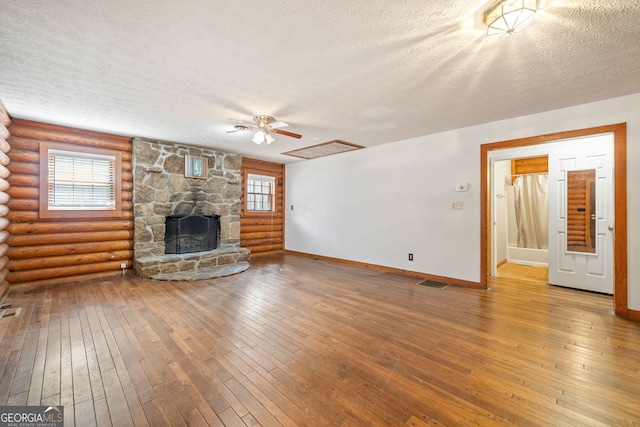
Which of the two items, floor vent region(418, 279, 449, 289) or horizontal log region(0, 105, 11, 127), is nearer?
horizontal log region(0, 105, 11, 127)

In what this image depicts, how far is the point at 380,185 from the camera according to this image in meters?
5.47

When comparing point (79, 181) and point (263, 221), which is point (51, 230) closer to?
point (79, 181)

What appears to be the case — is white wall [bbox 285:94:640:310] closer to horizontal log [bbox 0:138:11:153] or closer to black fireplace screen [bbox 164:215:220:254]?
black fireplace screen [bbox 164:215:220:254]

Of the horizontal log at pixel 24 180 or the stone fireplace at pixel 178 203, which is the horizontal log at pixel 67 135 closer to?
the stone fireplace at pixel 178 203

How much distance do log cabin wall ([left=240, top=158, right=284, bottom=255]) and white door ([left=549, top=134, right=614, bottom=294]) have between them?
602 cm

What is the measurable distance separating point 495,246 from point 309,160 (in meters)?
4.62

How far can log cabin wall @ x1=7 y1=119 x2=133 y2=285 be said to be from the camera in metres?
4.00

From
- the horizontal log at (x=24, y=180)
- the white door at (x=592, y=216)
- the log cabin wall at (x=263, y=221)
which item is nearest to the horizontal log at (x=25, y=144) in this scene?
the horizontal log at (x=24, y=180)

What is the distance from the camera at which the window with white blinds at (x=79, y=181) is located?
421cm

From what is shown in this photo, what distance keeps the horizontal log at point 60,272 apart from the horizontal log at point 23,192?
115 cm

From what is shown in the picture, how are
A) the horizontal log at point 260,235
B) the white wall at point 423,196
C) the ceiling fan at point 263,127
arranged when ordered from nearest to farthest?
the white wall at point 423,196, the ceiling fan at point 263,127, the horizontal log at point 260,235

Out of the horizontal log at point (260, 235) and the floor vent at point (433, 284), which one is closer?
the floor vent at point (433, 284)

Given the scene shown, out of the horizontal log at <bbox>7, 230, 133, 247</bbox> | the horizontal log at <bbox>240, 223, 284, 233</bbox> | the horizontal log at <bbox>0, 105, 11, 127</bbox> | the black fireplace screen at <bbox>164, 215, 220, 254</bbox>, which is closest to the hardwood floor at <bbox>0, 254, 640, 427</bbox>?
the horizontal log at <bbox>7, 230, 133, 247</bbox>

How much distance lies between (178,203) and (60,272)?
6.93ft
